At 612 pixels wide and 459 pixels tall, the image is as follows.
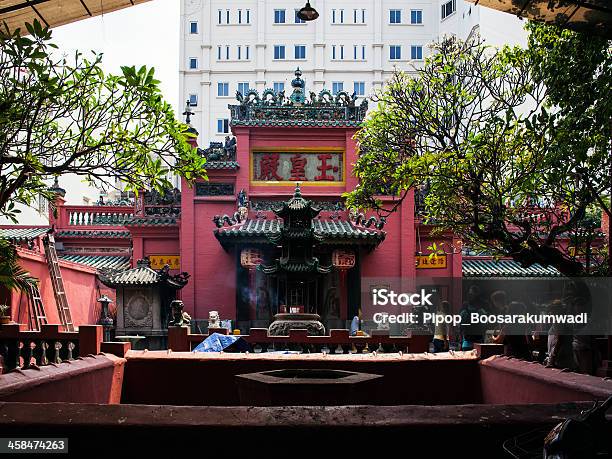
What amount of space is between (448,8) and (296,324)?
A: 39.1 metres

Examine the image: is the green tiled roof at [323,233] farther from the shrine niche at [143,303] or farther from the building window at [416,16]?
the building window at [416,16]

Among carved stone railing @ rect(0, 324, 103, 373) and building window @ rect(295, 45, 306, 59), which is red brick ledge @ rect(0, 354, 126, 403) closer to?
carved stone railing @ rect(0, 324, 103, 373)

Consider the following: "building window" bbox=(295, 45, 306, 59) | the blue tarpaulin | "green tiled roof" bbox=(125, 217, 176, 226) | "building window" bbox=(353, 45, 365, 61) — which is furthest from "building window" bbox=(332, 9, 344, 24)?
the blue tarpaulin

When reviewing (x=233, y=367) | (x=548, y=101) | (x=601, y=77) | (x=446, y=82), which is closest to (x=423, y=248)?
(x=446, y=82)

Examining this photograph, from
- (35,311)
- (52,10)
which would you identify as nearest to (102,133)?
(52,10)

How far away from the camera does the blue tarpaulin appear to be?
9.78 metres

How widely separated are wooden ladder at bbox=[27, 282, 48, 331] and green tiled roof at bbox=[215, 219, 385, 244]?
583 centimetres

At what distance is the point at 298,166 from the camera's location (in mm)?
23531

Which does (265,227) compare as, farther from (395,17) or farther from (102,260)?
(395,17)

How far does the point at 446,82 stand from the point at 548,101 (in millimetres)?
2815

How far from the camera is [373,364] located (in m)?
7.66

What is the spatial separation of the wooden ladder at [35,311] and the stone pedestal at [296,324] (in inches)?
234

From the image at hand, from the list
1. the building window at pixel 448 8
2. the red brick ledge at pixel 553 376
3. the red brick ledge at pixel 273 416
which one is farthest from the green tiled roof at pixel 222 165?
the building window at pixel 448 8

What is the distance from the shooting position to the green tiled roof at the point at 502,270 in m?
24.1
